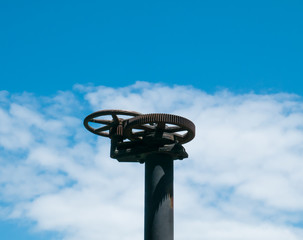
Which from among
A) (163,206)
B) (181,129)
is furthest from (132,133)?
(163,206)

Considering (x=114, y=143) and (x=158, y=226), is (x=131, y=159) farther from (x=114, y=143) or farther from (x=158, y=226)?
(x=158, y=226)

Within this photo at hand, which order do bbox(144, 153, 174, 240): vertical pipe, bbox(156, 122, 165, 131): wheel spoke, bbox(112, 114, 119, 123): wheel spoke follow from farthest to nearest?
1. bbox(112, 114, 119, 123): wheel spoke
2. bbox(156, 122, 165, 131): wheel spoke
3. bbox(144, 153, 174, 240): vertical pipe

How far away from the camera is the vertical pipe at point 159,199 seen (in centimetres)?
712

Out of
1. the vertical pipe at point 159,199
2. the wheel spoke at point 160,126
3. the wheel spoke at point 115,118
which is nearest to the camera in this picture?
the vertical pipe at point 159,199

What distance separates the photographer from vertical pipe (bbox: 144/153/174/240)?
7.12m

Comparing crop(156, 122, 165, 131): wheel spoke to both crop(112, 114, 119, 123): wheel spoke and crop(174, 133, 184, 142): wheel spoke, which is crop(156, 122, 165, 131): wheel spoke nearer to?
crop(174, 133, 184, 142): wheel spoke

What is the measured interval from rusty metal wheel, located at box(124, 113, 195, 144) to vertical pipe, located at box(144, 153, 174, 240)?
45 centimetres

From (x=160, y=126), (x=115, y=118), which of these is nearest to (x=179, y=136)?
(x=160, y=126)

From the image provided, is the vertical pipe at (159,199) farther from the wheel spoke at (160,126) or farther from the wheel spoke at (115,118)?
the wheel spoke at (115,118)

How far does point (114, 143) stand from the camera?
319 inches

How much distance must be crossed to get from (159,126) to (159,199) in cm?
124

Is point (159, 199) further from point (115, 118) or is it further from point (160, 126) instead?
point (115, 118)

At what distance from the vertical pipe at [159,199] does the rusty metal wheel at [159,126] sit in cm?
45

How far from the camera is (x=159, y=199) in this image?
7.25 meters
